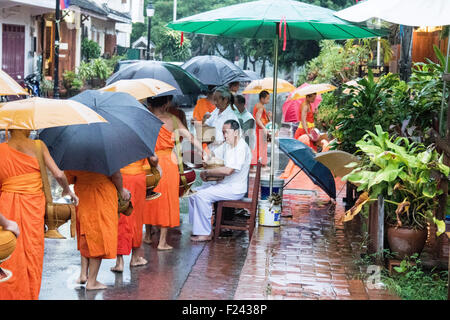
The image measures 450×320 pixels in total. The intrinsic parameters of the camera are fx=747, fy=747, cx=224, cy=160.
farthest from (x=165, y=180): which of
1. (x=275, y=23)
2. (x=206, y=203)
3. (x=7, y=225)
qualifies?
(x=7, y=225)

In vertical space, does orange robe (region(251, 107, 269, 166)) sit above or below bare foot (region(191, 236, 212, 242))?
above

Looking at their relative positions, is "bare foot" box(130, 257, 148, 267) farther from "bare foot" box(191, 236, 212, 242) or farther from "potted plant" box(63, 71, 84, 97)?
"potted plant" box(63, 71, 84, 97)

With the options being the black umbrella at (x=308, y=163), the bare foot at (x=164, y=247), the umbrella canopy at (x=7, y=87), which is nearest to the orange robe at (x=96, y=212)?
the umbrella canopy at (x=7, y=87)

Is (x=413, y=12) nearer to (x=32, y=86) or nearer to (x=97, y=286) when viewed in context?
(x=97, y=286)

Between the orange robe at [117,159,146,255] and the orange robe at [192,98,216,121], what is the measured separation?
518cm

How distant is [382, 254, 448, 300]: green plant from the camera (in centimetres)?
610

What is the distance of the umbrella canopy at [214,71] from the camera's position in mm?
13492

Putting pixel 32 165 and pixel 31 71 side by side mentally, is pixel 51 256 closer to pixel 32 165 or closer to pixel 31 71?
pixel 32 165

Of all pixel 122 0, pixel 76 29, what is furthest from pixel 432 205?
pixel 122 0

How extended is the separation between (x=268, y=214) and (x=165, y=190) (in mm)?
1295

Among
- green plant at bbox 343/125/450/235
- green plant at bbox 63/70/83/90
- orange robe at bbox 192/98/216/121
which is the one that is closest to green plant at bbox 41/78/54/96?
green plant at bbox 63/70/83/90

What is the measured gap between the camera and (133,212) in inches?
289

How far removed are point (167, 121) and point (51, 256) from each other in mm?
1913

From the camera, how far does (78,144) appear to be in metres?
6.29
